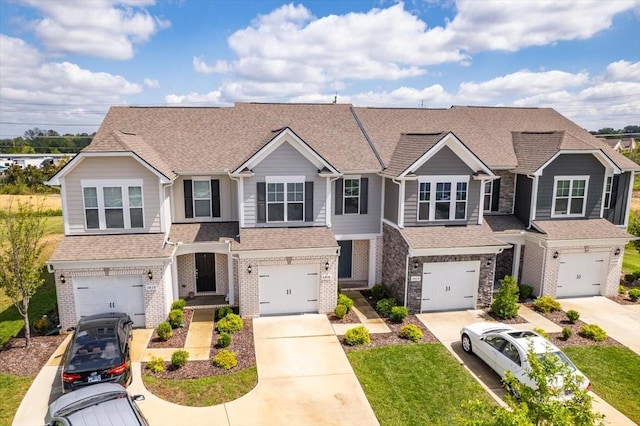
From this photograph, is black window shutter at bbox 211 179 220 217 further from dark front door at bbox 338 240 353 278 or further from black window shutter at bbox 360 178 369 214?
black window shutter at bbox 360 178 369 214

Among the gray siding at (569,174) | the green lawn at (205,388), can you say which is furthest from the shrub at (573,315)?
the green lawn at (205,388)

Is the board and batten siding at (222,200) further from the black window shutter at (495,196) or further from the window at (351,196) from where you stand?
the black window shutter at (495,196)

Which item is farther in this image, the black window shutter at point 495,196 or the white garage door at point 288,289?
the black window shutter at point 495,196

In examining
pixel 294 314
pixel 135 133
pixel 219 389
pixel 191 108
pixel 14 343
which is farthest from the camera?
pixel 191 108

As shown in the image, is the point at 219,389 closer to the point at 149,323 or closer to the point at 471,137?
the point at 149,323

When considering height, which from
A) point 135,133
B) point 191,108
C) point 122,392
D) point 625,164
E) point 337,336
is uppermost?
point 191,108

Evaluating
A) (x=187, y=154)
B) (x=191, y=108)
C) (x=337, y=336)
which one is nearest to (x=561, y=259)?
(x=337, y=336)

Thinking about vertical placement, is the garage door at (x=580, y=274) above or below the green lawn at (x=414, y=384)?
above

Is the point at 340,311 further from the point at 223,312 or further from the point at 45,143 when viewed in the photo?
the point at 45,143
